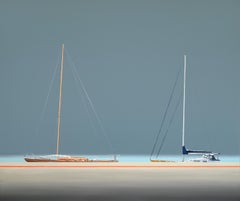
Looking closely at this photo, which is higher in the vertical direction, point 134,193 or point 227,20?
point 227,20

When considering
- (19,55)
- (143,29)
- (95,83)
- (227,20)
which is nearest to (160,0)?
(143,29)

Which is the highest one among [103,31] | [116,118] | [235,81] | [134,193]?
[103,31]

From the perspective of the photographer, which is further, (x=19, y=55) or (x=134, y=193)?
(x=19, y=55)

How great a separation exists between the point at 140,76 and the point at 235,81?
1.66 metres

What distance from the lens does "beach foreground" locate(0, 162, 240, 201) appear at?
2.67 m

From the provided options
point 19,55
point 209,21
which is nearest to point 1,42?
point 19,55

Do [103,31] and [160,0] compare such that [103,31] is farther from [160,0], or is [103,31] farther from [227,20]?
[227,20]

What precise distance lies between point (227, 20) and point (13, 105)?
3905 millimetres

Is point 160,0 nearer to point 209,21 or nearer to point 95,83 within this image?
point 209,21

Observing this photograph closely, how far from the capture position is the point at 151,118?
9039 millimetres

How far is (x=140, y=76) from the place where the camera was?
357 inches

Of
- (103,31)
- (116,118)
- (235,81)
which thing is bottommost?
(116,118)

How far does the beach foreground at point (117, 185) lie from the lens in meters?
2.67

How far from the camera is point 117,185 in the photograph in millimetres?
2873
